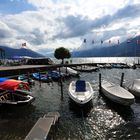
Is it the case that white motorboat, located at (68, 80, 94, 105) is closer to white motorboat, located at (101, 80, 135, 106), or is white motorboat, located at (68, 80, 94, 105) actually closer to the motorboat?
white motorboat, located at (101, 80, 135, 106)

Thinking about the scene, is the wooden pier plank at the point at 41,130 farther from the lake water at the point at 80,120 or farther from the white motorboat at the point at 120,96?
the white motorboat at the point at 120,96

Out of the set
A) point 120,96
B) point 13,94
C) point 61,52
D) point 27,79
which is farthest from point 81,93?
point 61,52

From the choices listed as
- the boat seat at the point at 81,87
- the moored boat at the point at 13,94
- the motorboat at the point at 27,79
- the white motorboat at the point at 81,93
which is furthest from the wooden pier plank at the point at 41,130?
the motorboat at the point at 27,79

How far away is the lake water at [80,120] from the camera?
55.4 ft

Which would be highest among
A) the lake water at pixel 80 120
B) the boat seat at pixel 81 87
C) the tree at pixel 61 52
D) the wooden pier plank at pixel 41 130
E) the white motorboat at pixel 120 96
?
the tree at pixel 61 52

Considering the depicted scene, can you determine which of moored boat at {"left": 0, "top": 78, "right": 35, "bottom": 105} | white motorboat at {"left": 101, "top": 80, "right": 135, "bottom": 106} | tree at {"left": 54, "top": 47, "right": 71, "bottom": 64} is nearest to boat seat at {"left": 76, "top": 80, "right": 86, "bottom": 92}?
white motorboat at {"left": 101, "top": 80, "right": 135, "bottom": 106}

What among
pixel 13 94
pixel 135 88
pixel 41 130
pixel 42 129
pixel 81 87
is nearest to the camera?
pixel 41 130

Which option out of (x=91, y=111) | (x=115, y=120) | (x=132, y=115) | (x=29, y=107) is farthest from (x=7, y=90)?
(x=132, y=115)

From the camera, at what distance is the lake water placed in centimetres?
1688

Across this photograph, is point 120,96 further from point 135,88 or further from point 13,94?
point 13,94

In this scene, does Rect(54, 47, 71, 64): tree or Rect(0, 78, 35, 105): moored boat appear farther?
Rect(54, 47, 71, 64): tree

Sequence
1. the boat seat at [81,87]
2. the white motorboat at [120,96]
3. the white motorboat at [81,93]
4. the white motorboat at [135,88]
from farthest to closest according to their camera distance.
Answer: the white motorboat at [135,88], the boat seat at [81,87], the white motorboat at [81,93], the white motorboat at [120,96]

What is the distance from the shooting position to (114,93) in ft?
85.8

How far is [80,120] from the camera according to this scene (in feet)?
67.6
